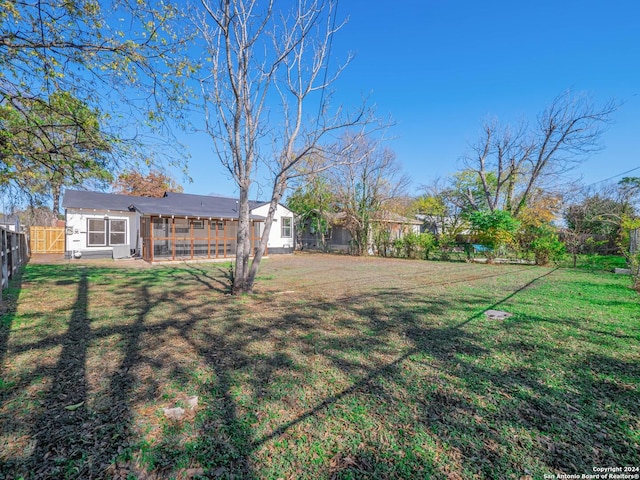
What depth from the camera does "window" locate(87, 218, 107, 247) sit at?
14.6m

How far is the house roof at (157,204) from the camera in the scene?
46.1 ft

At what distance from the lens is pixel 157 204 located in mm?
15672

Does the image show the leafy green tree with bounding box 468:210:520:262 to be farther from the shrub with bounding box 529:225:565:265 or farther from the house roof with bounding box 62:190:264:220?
the house roof with bounding box 62:190:264:220

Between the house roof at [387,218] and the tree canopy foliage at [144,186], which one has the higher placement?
the tree canopy foliage at [144,186]

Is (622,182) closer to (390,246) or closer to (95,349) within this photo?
(390,246)

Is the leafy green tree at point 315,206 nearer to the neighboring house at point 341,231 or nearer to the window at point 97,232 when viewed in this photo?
the neighboring house at point 341,231

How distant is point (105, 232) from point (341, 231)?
616 inches

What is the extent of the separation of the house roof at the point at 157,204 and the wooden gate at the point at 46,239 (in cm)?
313

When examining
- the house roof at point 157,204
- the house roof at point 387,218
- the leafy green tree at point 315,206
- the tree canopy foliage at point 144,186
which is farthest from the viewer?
the tree canopy foliage at point 144,186

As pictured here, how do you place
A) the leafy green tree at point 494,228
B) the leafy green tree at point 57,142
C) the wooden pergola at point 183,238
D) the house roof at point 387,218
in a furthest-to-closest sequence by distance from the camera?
the house roof at point 387,218 → the leafy green tree at point 494,228 → the wooden pergola at point 183,238 → the leafy green tree at point 57,142

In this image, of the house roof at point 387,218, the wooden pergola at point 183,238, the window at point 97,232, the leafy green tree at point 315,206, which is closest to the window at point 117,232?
the window at point 97,232

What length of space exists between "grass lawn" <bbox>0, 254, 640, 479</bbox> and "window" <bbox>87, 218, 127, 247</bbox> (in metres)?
11.2

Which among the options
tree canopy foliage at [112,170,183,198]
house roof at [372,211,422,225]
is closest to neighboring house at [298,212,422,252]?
house roof at [372,211,422,225]

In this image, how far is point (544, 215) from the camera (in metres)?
20.8
